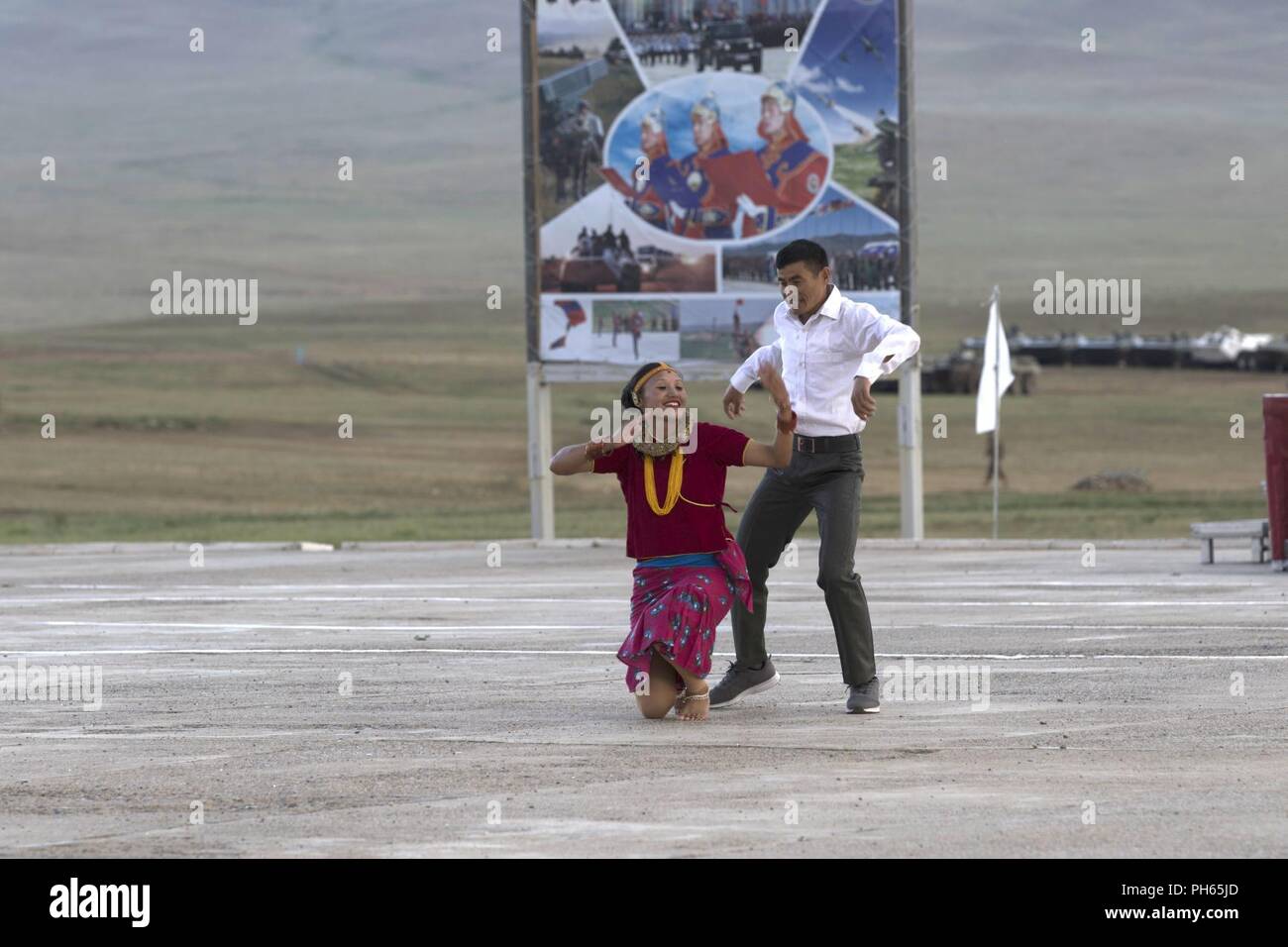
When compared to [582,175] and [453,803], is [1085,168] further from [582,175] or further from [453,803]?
[453,803]

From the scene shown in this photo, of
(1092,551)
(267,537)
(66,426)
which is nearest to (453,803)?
(1092,551)

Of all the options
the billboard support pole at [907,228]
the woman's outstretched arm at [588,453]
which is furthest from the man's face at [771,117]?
the woman's outstretched arm at [588,453]

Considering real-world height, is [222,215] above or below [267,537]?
above

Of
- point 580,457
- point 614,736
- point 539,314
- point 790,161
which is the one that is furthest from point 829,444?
point 539,314

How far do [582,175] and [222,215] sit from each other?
12561cm

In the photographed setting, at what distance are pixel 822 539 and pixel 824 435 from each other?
49cm

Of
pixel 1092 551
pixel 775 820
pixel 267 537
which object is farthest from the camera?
pixel 267 537

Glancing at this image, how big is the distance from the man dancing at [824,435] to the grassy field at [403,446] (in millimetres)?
19801

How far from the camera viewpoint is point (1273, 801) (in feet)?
27.6

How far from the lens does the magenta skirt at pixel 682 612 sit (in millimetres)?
10617

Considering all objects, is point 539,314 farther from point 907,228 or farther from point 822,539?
point 822,539

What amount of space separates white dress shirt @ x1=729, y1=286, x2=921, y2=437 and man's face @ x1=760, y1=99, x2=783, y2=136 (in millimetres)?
14338

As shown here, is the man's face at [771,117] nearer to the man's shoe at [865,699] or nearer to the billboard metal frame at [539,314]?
the billboard metal frame at [539,314]

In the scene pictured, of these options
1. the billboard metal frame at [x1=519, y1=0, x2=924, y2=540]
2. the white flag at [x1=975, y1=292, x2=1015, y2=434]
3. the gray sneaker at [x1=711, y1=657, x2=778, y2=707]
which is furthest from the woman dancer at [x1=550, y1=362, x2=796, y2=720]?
the white flag at [x1=975, y1=292, x2=1015, y2=434]
